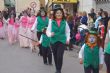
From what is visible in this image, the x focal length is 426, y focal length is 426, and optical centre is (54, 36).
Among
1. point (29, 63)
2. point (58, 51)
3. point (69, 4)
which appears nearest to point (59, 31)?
point (58, 51)

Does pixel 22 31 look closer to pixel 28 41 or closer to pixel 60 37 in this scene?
pixel 28 41

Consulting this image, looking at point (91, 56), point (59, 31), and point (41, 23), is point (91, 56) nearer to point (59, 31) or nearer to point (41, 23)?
point (59, 31)

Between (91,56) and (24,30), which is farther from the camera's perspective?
(24,30)

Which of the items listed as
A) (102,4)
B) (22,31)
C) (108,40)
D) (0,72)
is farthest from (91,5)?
(108,40)

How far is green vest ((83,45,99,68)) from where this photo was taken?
834 centimetres

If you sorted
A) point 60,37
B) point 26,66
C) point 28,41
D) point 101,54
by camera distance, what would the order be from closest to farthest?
point 101,54 → point 60,37 → point 26,66 → point 28,41

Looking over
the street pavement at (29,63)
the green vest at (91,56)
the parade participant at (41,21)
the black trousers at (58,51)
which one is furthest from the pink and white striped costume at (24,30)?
the green vest at (91,56)

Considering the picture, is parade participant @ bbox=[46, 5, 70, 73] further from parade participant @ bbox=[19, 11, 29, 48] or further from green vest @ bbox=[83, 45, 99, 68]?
parade participant @ bbox=[19, 11, 29, 48]

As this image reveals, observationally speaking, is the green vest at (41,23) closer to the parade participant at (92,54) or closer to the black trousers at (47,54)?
the black trousers at (47,54)

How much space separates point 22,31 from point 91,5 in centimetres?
528

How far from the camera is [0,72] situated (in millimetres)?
11367

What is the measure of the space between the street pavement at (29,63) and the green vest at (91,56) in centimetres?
317

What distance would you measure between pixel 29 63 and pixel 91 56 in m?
5.03

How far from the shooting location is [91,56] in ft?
27.6
